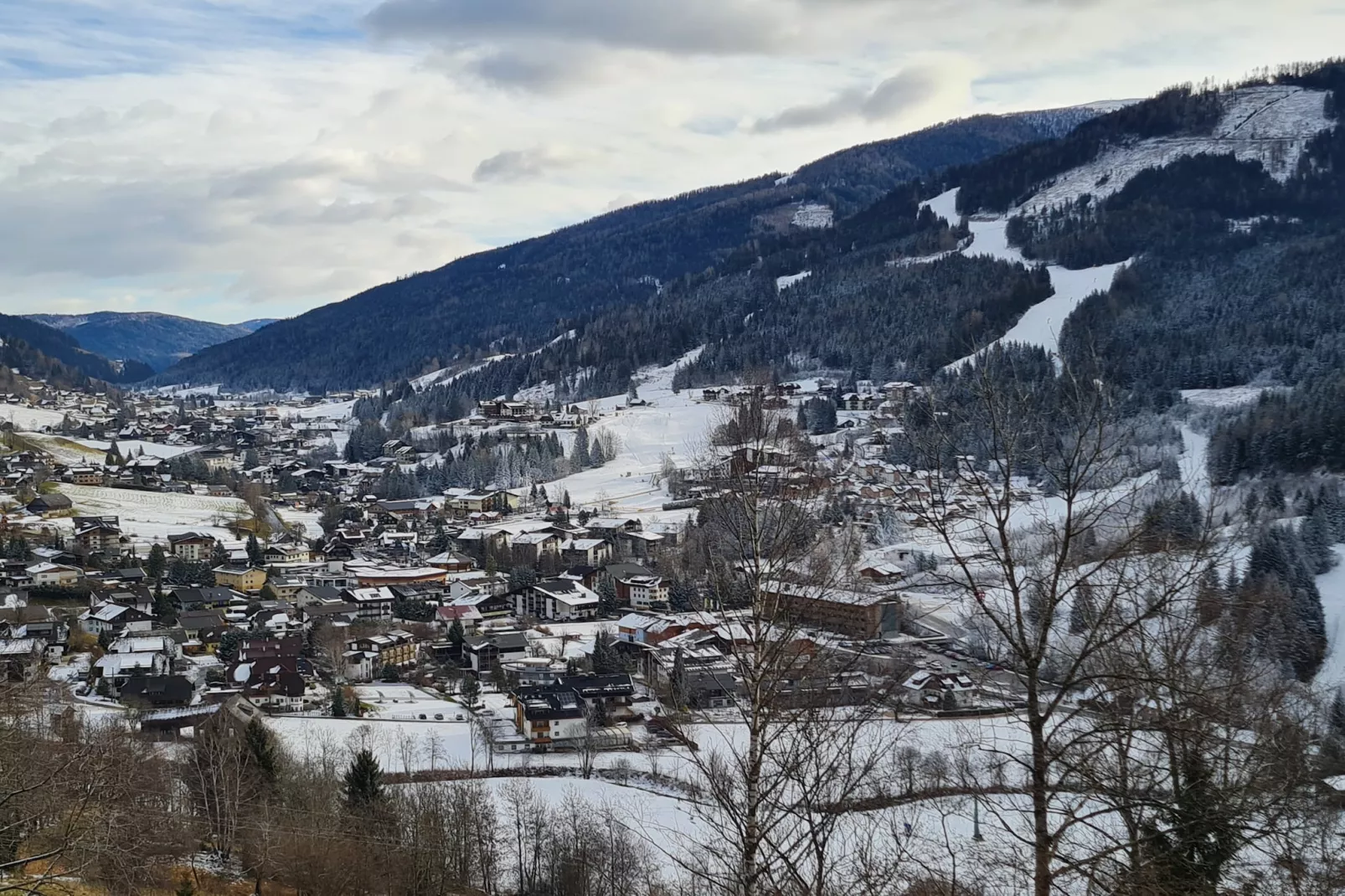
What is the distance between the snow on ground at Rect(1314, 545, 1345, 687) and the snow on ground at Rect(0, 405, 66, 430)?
73116 millimetres

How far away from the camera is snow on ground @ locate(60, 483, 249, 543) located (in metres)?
40.7

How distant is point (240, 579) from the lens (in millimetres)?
33250

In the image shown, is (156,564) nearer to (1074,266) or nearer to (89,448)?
(89,448)

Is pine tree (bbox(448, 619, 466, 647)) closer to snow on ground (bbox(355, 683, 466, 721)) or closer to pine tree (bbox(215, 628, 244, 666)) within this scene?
snow on ground (bbox(355, 683, 466, 721))

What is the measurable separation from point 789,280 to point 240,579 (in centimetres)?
8104

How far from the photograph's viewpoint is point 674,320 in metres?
100

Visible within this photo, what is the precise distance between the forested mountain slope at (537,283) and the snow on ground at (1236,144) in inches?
2096

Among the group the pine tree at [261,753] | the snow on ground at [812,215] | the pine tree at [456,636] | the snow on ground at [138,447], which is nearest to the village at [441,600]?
the pine tree at [456,636]

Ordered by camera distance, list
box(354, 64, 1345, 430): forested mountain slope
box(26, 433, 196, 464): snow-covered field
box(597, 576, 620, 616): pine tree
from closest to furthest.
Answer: box(597, 576, 620, 616): pine tree → box(26, 433, 196, 464): snow-covered field → box(354, 64, 1345, 430): forested mountain slope

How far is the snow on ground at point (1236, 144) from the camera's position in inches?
3848

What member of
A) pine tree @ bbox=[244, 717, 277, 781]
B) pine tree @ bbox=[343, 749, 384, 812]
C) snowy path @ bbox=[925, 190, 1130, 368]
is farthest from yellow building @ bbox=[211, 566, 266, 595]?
snowy path @ bbox=[925, 190, 1130, 368]

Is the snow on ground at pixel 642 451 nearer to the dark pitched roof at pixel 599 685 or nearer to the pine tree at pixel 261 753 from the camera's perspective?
the dark pitched roof at pixel 599 685

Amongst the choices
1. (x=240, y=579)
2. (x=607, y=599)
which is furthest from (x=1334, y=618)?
(x=240, y=579)

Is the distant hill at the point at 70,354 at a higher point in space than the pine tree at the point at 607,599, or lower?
higher
